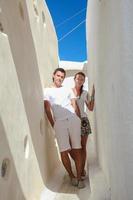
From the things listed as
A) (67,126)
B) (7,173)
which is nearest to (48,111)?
(67,126)

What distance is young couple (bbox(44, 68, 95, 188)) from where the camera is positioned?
4.54m

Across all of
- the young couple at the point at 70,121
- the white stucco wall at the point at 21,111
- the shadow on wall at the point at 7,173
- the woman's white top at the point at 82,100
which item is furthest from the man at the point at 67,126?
the shadow on wall at the point at 7,173

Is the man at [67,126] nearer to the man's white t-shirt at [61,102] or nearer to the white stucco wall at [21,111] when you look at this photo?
the man's white t-shirt at [61,102]

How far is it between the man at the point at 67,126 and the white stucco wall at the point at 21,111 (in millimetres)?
232

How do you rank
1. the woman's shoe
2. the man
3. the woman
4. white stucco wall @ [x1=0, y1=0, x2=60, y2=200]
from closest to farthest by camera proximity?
white stucco wall @ [x1=0, y1=0, x2=60, y2=200]
the woman's shoe
the man
the woman

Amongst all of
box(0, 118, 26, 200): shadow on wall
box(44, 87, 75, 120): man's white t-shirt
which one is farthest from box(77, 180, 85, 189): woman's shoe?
box(0, 118, 26, 200): shadow on wall

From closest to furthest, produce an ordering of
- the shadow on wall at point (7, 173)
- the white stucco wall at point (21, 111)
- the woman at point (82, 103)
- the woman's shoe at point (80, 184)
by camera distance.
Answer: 1. the shadow on wall at point (7, 173)
2. the white stucco wall at point (21, 111)
3. the woman's shoe at point (80, 184)
4. the woman at point (82, 103)

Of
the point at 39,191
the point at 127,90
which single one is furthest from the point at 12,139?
the point at 127,90

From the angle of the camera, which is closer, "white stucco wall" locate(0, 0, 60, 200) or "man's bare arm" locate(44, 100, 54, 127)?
"white stucco wall" locate(0, 0, 60, 200)

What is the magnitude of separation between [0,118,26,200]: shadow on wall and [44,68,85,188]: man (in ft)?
4.44

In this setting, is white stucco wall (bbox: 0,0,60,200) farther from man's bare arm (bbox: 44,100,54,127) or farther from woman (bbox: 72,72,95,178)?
woman (bbox: 72,72,95,178)

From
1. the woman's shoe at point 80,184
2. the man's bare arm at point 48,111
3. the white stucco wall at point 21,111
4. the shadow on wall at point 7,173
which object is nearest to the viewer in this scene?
the shadow on wall at point 7,173

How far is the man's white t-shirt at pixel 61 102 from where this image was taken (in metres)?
4.61

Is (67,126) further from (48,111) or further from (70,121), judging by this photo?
(48,111)
